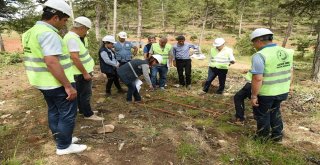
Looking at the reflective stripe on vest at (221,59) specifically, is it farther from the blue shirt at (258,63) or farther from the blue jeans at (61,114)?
the blue jeans at (61,114)

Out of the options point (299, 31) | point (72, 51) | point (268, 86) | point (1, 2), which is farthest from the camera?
point (299, 31)

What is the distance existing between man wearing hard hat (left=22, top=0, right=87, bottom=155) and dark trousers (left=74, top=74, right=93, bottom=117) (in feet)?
4.28

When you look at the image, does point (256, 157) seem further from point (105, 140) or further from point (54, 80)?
point (54, 80)

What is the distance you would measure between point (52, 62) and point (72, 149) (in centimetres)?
133

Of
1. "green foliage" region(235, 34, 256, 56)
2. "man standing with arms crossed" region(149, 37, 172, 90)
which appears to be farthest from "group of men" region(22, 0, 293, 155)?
"green foliage" region(235, 34, 256, 56)

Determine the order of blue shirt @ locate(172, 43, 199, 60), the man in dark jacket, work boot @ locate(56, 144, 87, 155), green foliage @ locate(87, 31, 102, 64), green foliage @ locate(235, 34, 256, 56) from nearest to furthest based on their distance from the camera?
work boot @ locate(56, 144, 87, 155) → the man in dark jacket → blue shirt @ locate(172, 43, 199, 60) → green foliage @ locate(87, 31, 102, 64) → green foliage @ locate(235, 34, 256, 56)

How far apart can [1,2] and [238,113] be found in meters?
18.0

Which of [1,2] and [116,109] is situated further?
[1,2]

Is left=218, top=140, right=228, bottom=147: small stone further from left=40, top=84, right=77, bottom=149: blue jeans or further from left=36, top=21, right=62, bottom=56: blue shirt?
left=36, top=21, right=62, bottom=56: blue shirt

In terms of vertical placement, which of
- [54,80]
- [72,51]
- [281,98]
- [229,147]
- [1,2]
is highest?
[1,2]

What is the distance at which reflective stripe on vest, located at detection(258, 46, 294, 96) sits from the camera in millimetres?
4051

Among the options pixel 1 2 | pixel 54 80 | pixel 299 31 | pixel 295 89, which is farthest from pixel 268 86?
pixel 299 31

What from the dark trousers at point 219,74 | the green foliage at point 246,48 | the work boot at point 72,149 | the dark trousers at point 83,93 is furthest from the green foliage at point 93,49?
the green foliage at point 246,48

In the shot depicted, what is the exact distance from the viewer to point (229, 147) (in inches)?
173
